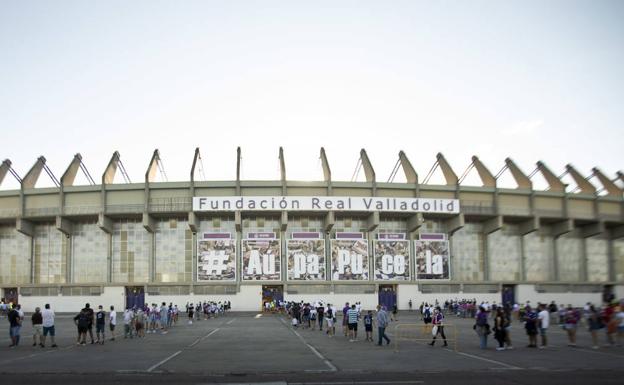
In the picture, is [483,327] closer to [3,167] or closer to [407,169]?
[407,169]

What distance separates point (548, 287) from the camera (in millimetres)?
71562

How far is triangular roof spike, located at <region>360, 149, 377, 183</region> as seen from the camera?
66750 mm

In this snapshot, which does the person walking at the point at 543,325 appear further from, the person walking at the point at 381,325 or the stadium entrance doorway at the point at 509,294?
the stadium entrance doorway at the point at 509,294

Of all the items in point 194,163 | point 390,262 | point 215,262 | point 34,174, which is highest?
point 194,163

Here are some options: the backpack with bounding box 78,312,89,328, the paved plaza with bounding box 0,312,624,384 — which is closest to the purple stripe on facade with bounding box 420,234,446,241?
the paved plaza with bounding box 0,312,624,384

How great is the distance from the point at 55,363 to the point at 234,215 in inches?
1778

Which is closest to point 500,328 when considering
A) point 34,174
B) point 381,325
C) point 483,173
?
point 381,325

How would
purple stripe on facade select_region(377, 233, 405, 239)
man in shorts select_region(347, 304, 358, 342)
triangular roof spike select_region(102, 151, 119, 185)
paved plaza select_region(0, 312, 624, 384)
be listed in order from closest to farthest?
1. paved plaza select_region(0, 312, 624, 384)
2. man in shorts select_region(347, 304, 358, 342)
3. triangular roof spike select_region(102, 151, 119, 185)
4. purple stripe on facade select_region(377, 233, 405, 239)

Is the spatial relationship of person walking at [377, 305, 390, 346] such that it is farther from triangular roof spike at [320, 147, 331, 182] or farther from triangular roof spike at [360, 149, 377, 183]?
triangular roof spike at [360, 149, 377, 183]

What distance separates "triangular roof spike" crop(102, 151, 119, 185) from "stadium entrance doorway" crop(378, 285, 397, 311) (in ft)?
105

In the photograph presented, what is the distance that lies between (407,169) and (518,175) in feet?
43.0

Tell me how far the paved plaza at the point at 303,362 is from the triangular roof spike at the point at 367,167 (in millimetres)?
35408

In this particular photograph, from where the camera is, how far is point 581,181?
243ft

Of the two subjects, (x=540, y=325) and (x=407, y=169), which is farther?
(x=407, y=169)
